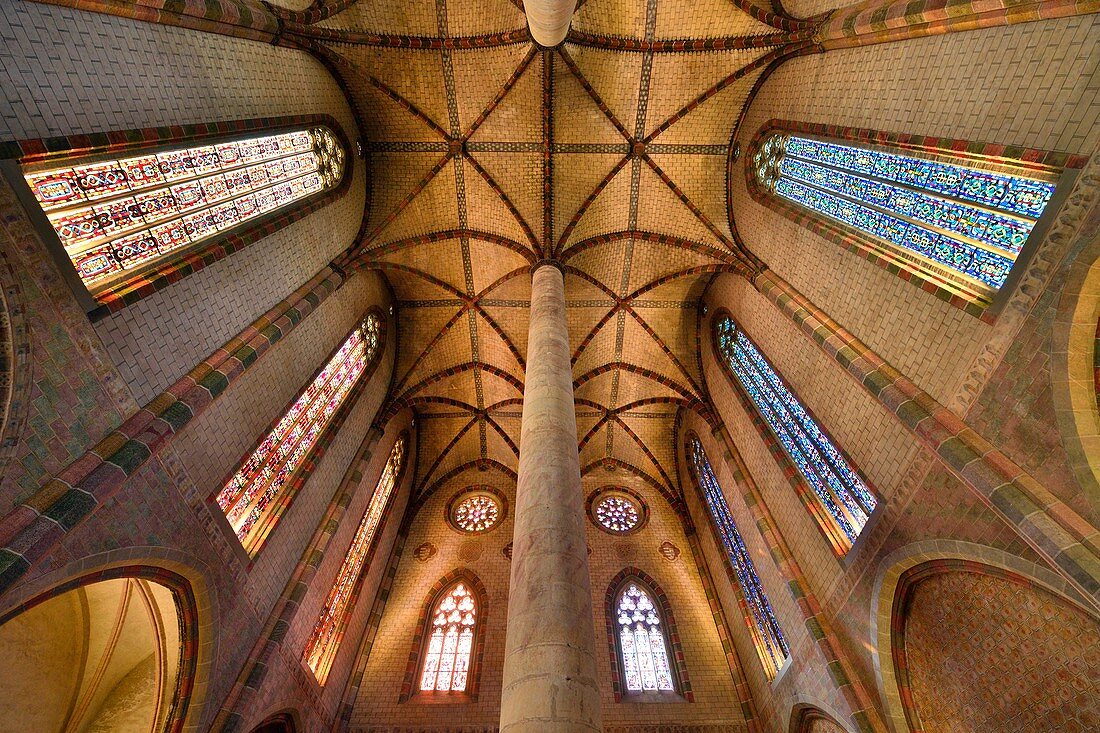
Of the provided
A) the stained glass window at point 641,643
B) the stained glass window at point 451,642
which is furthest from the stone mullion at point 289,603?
the stained glass window at point 641,643

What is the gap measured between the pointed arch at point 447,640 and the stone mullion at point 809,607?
6674 mm

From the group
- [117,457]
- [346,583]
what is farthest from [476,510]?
[117,457]

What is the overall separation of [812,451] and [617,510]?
7516mm

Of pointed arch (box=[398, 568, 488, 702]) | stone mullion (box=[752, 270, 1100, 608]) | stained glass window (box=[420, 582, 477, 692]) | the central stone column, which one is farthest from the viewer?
stained glass window (box=[420, 582, 477, 692])

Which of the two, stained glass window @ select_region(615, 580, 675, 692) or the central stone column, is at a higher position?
stained glass window @ select_region(615, 580, 675, 692)

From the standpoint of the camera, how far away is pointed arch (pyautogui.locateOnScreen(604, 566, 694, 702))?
33.6 ft

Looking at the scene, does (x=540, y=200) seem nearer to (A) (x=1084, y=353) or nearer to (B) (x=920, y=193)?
(B) (x=920, y=193)

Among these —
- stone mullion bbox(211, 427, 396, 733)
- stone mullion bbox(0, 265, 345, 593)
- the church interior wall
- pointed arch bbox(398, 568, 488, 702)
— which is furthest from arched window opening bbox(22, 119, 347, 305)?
pointed arch bbox(398, 568, 488, 702)

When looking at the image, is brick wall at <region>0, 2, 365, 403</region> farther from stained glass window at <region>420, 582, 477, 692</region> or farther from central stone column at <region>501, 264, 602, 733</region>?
stained glass window at <region>420, 582, 477, 692</region>

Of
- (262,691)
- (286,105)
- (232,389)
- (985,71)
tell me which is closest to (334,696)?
(262,691)

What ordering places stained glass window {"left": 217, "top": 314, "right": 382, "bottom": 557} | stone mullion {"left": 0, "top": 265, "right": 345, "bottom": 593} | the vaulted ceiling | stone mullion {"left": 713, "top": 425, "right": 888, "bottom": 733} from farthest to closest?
the vaulted ceiling
stained glass window {"left": 217, "top": 314, "right": 382, "bottom": 557}
stone mullion {"left": 713, "top": 425, "right": 888, "bottom": 733}
stone mullion {"left": 0, "top": 265, "right": 345, "bottom": 593}

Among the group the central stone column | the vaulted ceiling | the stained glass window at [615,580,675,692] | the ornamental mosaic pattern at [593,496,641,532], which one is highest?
the vaulted ceiling

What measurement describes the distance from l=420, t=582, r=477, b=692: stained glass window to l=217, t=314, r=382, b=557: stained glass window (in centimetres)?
547

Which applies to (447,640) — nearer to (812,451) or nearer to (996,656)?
(812,451)
